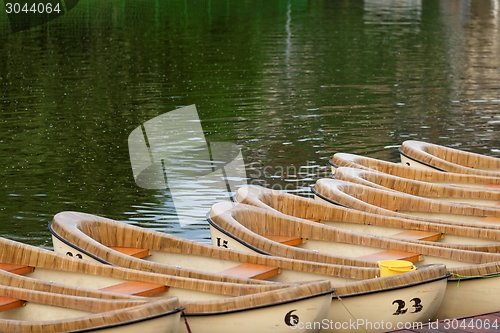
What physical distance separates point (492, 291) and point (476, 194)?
13.2 ft

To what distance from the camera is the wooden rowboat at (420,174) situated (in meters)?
14.3

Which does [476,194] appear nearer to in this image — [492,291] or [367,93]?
[492,291]

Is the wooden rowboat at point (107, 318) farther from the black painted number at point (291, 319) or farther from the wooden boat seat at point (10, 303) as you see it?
the black painted number at point (291, 319)

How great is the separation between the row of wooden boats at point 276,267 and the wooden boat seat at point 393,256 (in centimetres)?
2

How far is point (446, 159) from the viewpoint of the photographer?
644 inches

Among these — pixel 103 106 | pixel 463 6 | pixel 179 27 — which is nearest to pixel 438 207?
→ pixel 103 106

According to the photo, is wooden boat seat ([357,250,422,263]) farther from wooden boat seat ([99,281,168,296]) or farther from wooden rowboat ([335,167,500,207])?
wooden rowboat ([335,167,500,207])

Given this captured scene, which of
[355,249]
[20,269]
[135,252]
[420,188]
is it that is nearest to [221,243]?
[135,252]

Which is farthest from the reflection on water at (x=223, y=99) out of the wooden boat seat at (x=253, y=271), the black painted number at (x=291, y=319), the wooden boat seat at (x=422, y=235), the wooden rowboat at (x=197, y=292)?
the black painted number at (x=291, y=319)

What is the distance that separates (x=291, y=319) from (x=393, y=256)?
8.09 ft

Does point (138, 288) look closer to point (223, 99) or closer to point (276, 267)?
point (276, 267)

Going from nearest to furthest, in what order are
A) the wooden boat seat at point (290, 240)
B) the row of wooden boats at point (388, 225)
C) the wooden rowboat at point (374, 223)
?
the row of wooden boats at point (388, 225) < the wooden rowboat at point (374, 223) < the wooden boat seat at point (290, 240)

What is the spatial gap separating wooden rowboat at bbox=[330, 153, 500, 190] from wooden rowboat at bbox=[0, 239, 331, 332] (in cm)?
593

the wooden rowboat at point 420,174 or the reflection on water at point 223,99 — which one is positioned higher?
the wooden rowboat at point 420,174
